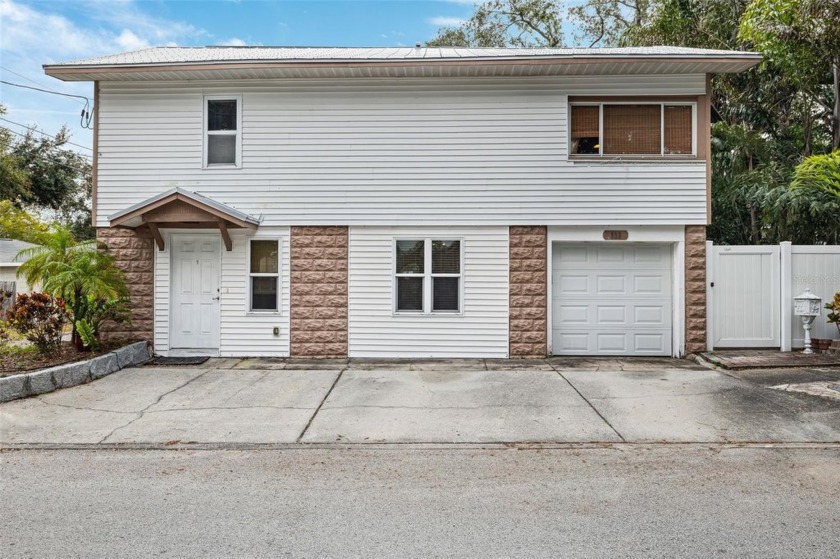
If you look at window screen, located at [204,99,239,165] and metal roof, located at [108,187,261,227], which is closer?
metal roof, located at [108,187,261,227]

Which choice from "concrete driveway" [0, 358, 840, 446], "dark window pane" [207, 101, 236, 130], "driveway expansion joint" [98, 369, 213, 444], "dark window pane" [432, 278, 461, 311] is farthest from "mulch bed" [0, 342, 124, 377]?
"dark window pane" [432, 278, 461, 311]

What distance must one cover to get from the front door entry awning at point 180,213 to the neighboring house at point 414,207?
21 centimetres

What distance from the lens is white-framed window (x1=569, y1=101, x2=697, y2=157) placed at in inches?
369

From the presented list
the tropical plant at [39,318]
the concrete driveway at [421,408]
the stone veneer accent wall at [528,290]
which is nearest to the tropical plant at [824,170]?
the concrete driveway at [421,408]

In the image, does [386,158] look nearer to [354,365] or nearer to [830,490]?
[354,365]

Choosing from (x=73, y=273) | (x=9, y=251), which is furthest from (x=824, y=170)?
(x=9, y=251)

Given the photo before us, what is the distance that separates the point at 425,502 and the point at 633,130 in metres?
8.15

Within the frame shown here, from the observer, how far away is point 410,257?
31.3 ft

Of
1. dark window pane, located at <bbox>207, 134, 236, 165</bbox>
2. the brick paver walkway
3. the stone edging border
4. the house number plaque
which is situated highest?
dark window pane, located at <bbox>207, 134, 236, 165</bbox>

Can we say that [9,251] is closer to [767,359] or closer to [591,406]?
[591,406]

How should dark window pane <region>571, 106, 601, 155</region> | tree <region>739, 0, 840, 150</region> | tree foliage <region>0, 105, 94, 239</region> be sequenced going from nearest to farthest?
dark window pane <region>571, 106, 601, 155</region>
tree <region>739, 0, 840, 150</region>
tree foliage <region>0, 105, 94, 239</region>

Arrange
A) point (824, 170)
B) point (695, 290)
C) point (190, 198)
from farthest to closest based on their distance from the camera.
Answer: point (695, 290) < point (190, 198) < point (824, 170)

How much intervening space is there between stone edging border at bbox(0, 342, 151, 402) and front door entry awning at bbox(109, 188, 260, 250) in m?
2.22

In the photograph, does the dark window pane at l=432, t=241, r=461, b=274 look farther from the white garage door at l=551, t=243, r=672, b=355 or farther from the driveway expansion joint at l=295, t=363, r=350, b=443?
the driveway expansion joint at l=295, t=363, r=350, b=443
